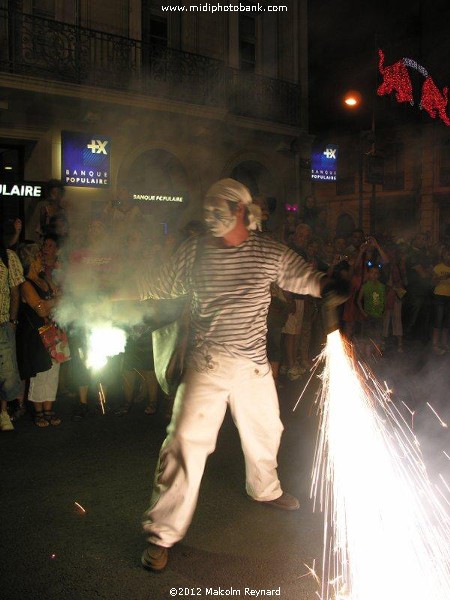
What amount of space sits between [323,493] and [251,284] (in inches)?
63.6

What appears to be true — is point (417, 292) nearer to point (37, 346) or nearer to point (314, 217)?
point (314, 217)

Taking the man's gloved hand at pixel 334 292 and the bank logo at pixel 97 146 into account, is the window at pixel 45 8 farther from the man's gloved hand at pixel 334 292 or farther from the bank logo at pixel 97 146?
the man's gloved hand at pixel 334 292

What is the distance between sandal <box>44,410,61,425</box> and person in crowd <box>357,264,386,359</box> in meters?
4.62

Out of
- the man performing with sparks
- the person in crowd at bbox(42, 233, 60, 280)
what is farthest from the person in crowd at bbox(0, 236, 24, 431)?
the man performing with sparks

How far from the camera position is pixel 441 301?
10484 millimetres

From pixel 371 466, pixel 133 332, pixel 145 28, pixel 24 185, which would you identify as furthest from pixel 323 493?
pixel 145 28

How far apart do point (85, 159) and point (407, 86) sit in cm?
626

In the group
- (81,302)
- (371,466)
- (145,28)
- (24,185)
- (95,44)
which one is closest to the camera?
(371,466)

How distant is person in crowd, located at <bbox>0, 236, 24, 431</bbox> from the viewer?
548 centimetres

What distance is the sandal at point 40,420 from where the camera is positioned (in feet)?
18.2

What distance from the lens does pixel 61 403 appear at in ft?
21.0

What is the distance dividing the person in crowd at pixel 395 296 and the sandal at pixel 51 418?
5.85 m

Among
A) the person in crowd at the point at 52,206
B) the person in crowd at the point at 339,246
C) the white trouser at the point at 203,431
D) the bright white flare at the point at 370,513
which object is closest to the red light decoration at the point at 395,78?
the person in crowd at the point at 339,246

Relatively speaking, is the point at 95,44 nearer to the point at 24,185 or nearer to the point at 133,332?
the point at 24,185
